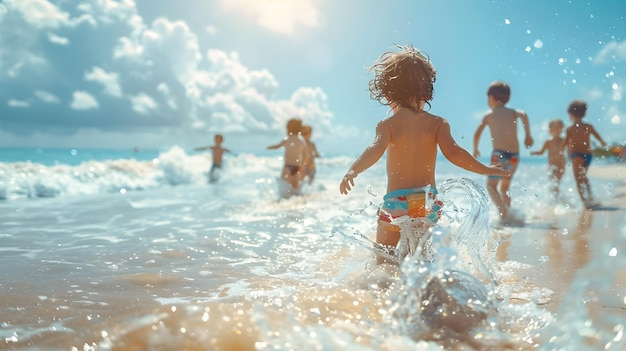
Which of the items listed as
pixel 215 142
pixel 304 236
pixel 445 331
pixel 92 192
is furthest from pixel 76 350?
pixel 215 142

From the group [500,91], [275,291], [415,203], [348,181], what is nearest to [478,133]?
[500,91]

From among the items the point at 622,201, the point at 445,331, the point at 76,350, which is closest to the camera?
the point at 76,350

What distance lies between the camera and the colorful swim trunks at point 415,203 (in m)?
3.39

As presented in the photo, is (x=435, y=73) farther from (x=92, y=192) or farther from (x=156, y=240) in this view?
(x=92, y=192)

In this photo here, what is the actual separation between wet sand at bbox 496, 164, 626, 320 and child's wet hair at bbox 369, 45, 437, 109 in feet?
5.05

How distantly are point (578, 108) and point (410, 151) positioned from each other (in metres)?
6.93

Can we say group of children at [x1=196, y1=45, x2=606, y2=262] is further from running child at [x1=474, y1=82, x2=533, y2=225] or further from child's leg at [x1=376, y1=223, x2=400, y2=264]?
running child at [x1=474, y1=82, x2=533, y2=225]

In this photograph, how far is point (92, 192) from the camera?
13094 millimetres


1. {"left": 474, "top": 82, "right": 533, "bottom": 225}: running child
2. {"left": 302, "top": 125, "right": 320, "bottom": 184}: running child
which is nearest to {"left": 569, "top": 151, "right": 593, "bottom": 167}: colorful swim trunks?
{"left": 474, "top": 82, "right": 533, "bottom": 225}: running child

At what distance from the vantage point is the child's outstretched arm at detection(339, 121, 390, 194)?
3.31 metres

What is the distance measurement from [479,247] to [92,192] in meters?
11.8

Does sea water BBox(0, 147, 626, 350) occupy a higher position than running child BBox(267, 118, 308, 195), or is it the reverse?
running child BBox(267, 118, 308, 195)

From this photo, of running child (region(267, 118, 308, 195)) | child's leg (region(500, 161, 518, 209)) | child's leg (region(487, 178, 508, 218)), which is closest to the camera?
child's leg (region(487, 178, 508, 218))

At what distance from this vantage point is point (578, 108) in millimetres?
8859
